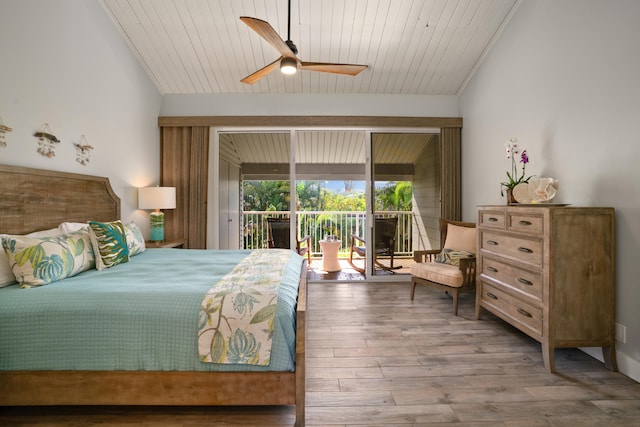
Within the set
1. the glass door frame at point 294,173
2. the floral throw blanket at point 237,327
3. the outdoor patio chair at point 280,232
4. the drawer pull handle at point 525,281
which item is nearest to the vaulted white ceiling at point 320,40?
the glass door frame at point 294,173

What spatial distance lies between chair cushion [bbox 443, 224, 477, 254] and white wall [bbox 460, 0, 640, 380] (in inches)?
19.0

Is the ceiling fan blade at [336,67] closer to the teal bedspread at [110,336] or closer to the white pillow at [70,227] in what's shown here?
the teal bedspread at [110,336]

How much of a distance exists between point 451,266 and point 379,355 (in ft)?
5.06

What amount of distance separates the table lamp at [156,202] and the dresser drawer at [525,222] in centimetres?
368

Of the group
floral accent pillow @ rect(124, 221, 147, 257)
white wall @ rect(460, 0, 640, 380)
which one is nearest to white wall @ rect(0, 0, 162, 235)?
floral accent pillow @ rect(124, 221, 147, 257)

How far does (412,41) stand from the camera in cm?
357

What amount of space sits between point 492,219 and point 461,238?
2.98 feet

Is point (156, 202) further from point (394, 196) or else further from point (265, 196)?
point (394, 196)

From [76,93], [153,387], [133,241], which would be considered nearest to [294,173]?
[133,241]

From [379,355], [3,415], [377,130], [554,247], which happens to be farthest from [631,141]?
[3,415]

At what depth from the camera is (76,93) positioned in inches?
112

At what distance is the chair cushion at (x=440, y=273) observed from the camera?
3.10 m

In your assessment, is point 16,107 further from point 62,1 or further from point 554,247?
point 554,247

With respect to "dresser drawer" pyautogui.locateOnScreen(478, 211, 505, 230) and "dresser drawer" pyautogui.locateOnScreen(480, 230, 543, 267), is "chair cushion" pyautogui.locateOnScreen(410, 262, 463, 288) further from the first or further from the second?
"dresser drawer" pyautogui.locateOnScreen(478, 211, 505, 230)
